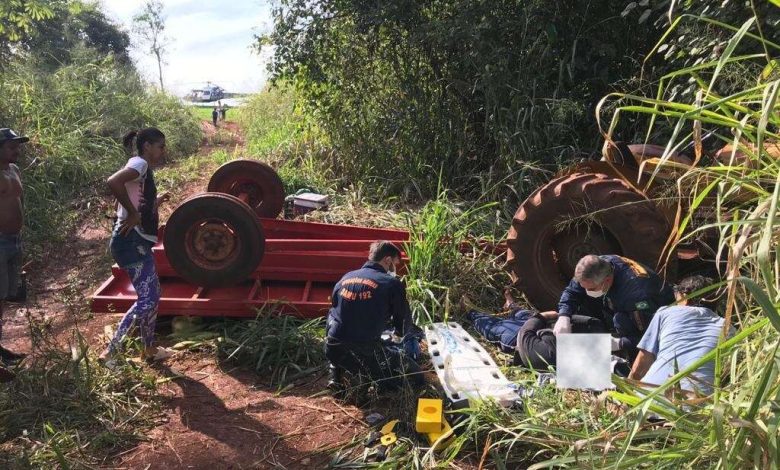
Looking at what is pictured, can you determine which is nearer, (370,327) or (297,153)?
(370,327)

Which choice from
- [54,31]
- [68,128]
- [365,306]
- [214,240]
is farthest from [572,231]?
[54,31]

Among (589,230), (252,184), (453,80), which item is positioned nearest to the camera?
(589,230)

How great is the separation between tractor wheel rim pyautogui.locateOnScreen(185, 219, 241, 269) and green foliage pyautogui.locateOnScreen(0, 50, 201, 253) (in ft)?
13.2

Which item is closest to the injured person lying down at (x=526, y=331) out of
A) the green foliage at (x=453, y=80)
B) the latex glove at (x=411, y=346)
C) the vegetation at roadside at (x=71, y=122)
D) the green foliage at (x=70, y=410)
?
the latex glove at (x=411, y=346)

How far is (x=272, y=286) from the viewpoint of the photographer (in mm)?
4891

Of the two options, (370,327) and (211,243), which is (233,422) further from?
(211,243)

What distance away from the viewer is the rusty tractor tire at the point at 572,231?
14.2 ft

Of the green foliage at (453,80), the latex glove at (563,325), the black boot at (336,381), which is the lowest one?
the black boot at (336,381)

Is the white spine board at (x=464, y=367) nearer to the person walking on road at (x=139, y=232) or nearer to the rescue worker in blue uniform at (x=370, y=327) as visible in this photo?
the rescue worker in blue uniform at (x=370, y=327)

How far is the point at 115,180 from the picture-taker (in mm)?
3832

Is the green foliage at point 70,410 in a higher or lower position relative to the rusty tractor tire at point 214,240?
lower

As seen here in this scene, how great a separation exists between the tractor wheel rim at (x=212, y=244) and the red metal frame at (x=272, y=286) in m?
0.32

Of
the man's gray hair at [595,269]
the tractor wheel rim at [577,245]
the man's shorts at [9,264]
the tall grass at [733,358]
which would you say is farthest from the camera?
the tractor wheel rim at [577,245]

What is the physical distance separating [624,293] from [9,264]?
4.30m
